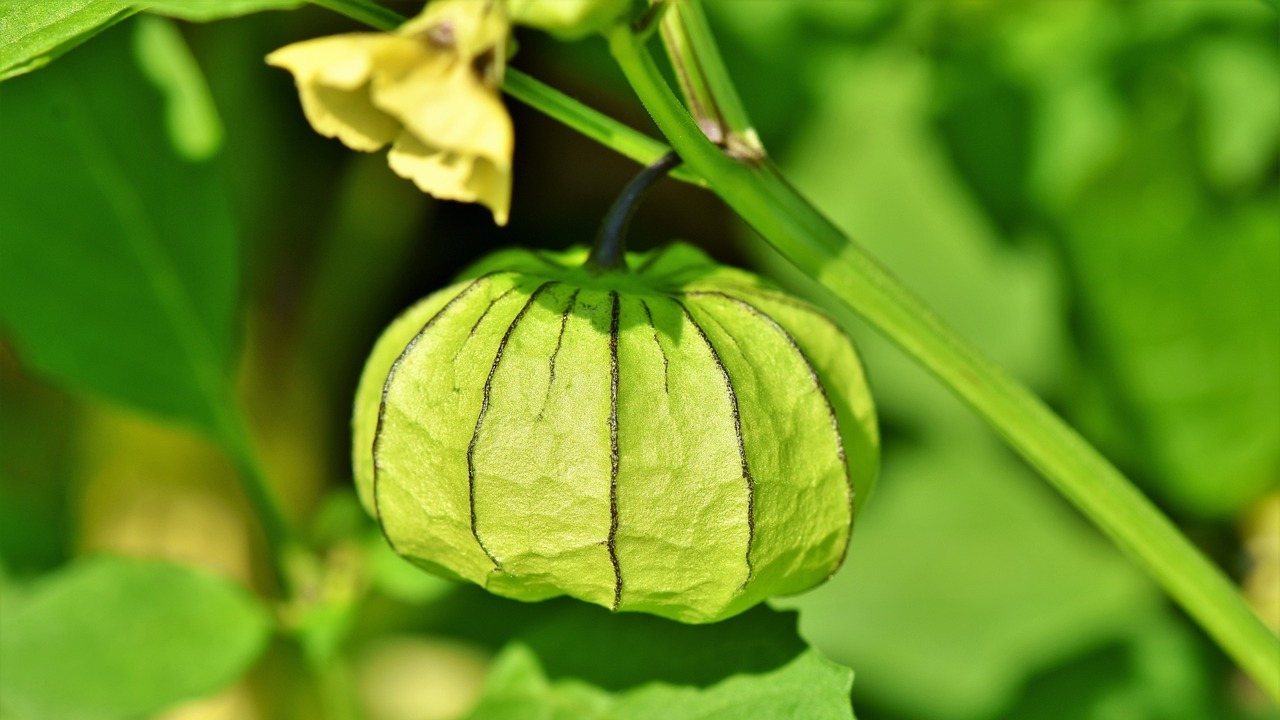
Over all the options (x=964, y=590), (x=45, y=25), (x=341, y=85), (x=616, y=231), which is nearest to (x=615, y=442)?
(x=616, y=231)

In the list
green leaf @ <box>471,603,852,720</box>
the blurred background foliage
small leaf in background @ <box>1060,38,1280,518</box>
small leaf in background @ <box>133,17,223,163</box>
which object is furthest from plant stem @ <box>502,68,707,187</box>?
small leaf in background @ <box>1060,38,1280,518</box>

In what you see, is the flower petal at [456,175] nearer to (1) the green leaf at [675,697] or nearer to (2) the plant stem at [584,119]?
(2) the plant stem at [584,119]

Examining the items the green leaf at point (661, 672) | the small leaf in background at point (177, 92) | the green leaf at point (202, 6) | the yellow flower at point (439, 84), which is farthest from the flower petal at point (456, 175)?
the small leaf in background at point (177, 92)

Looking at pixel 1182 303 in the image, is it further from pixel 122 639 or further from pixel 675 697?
pixel 122 639

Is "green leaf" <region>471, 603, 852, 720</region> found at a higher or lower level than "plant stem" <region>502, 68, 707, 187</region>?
lower

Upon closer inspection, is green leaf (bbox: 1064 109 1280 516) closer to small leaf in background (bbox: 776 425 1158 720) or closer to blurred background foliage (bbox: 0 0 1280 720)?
blurred background foliage (bbox: 0 0 1280 720)

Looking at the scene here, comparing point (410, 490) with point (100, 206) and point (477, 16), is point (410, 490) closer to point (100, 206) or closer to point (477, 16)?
point (477, 16)

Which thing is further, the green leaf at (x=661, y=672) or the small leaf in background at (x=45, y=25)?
the green leaf at (x=661, y=672)
